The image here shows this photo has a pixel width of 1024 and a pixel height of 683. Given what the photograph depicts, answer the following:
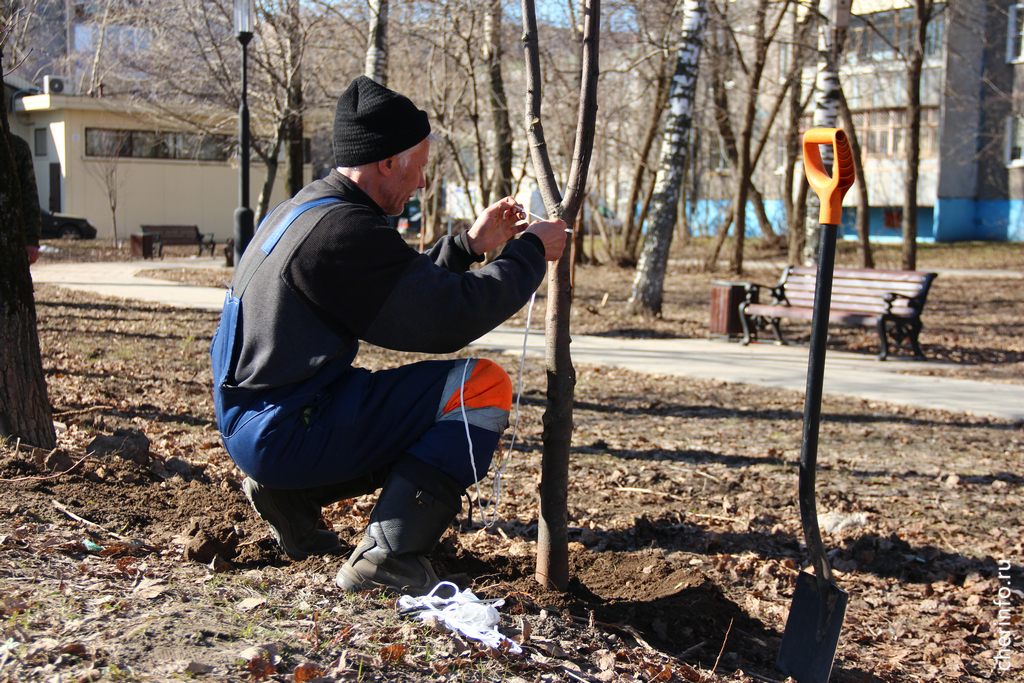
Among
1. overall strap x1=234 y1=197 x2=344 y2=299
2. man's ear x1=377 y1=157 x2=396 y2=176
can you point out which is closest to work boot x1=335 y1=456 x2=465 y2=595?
overall strap x1=234 y1=197 x2=344 y2=299

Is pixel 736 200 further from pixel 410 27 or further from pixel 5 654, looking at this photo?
pixel 5 654

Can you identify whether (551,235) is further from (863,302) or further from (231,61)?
(231,61)

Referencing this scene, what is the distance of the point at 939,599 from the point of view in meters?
3.56

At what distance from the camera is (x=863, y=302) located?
31.9ft

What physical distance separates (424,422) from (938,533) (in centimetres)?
278

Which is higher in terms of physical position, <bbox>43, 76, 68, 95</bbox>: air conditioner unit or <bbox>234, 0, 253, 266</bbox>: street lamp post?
<bbox>43, 76, 68, 95</bbox>: air conditioner unit

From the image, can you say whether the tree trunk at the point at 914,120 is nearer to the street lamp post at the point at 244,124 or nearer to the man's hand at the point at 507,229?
the street lamp post at the point at 244,124

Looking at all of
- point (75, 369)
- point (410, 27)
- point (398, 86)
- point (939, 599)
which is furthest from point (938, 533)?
point (398, 86)

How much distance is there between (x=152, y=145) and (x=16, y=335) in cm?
3087

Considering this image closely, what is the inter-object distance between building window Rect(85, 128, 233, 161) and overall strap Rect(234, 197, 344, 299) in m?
28.9

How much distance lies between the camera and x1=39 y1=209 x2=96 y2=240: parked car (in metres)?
28.1

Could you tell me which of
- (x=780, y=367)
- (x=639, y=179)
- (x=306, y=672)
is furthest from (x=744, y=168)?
(x=306, y=672)

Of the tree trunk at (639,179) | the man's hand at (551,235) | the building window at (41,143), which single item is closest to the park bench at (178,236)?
the building window at (41,143)

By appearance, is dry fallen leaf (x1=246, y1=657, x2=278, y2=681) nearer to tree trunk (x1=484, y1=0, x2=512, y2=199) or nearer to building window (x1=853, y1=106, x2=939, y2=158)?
tree trunk (x1=484, y1=0, x2=512, y2=199)
